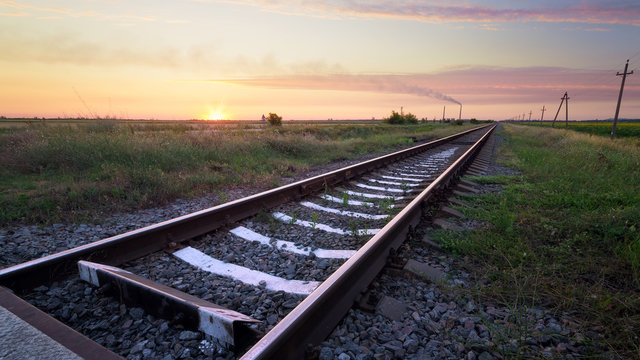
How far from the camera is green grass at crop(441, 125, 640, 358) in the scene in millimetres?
2127

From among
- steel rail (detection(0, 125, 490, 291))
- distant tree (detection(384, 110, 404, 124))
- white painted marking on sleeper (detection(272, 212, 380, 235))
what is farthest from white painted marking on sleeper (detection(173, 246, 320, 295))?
distant tree (detection(384, 110, 404, 124))

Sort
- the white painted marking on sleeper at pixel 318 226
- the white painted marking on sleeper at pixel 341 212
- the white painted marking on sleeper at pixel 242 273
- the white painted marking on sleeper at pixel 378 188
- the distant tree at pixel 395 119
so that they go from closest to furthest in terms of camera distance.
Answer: the white painted marking on sleeper at pixel 242 273
the white painted marking on sleeper at pixel 318 226
the white painted marking on sleeper at pixel 341 212
the white painted marking on sleeper at pixel 378 188
the distant tree at pixel 395 119

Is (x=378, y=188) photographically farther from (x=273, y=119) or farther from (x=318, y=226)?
(x=273, y=119)

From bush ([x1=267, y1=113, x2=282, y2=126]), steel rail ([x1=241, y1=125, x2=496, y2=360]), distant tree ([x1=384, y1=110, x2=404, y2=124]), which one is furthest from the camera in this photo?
distant tree ([x1=384, y1=110, x2=404, y2=124])

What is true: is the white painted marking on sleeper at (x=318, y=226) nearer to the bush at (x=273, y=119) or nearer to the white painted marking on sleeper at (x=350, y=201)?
the white painted marking on sleeper at (x=350, y=201)

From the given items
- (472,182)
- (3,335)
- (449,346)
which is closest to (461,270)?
(449,346)

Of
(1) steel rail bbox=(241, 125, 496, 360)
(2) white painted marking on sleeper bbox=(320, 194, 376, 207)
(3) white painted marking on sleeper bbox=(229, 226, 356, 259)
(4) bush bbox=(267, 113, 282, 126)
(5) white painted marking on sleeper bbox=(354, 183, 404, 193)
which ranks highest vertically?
(4) bush bbox=(267, 113, 282, 126)

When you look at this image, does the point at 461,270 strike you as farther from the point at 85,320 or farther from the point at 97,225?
the point at 97,225

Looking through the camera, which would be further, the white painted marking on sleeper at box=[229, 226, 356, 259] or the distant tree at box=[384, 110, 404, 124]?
the distant tree at box=[384, 110, 404, 124]

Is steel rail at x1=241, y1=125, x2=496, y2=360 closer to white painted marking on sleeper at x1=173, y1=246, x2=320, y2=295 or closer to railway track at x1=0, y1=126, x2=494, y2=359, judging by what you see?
railway track at x1=0, y1=126, x2=494, y2=359

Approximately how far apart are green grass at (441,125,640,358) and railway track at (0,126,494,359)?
83 cm

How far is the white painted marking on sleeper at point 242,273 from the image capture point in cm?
246

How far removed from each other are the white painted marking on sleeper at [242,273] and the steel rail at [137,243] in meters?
0.27

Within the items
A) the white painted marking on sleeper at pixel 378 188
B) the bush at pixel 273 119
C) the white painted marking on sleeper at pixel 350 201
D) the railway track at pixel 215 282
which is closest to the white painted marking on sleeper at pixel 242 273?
the railway track at pixel 215 282
